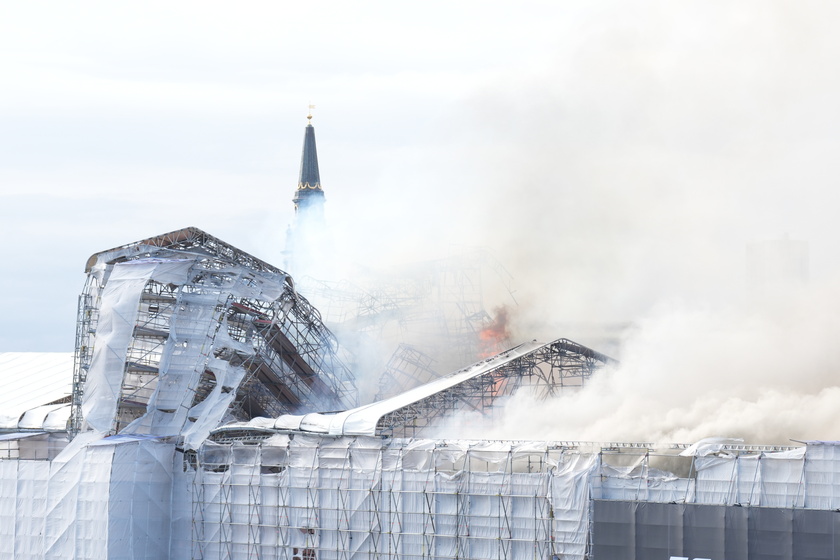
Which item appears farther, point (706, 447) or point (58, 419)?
point (58, 419)

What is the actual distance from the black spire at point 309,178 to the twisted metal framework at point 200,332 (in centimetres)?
7189

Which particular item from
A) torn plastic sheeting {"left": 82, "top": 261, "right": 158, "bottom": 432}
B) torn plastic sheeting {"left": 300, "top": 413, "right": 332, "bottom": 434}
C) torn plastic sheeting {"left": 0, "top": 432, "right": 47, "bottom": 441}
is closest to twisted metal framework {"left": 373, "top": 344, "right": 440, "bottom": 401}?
torn plastic sheeting {"left": 300, "top": 413, "right": 332, "bottom": 434}

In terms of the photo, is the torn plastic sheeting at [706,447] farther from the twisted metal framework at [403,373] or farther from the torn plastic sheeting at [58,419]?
the torn plastic sheeting at [58,419]

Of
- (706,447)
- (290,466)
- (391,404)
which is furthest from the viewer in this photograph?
(391,404)

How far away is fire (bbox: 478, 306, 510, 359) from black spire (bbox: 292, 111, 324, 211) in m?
54.6

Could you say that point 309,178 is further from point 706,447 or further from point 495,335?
point 706,447

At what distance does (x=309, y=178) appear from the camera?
14888 cm

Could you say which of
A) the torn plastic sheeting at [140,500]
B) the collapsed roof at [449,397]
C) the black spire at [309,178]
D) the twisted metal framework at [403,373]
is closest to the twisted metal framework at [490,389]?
the collapsed roof at [449,397]

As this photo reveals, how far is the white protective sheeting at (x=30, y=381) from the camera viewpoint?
80.7 m

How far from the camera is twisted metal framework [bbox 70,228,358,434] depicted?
67688mm

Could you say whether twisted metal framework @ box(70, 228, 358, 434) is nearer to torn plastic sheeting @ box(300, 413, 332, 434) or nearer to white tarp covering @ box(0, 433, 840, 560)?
white tarp covering @ box(0, 433, 840, 560)

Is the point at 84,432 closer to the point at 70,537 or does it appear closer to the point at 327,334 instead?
the point at 70,537

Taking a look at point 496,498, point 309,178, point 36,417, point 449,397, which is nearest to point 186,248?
point 36,417

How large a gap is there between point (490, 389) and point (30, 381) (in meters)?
37.3
